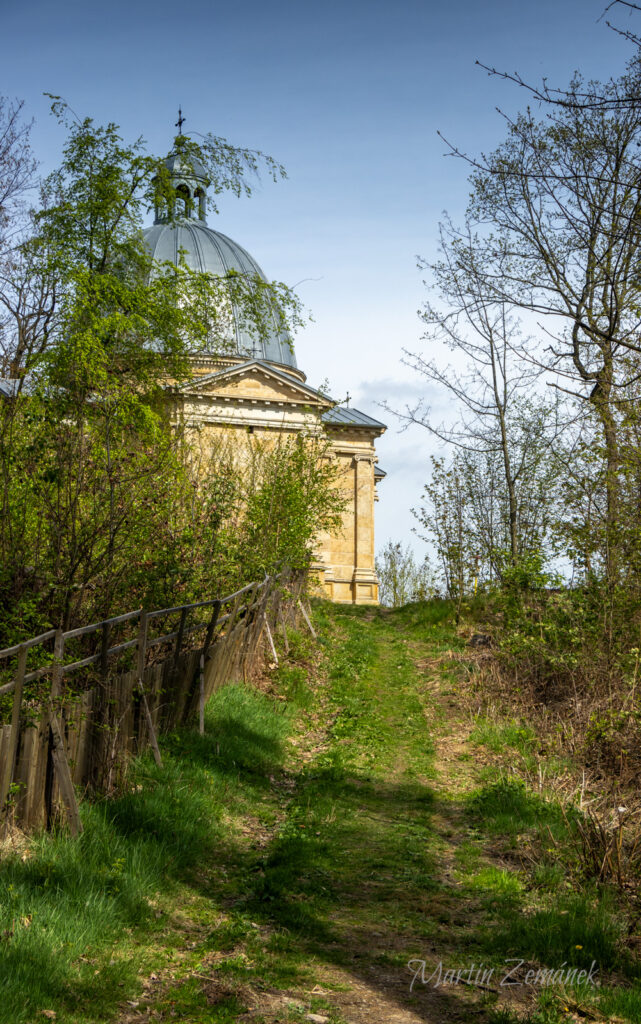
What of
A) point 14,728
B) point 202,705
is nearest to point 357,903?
point 14,728

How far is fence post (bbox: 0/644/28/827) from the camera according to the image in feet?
20.6

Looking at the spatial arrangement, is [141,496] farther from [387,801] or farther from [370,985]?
[370,985]

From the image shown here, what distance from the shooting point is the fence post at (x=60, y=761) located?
701 centimetres

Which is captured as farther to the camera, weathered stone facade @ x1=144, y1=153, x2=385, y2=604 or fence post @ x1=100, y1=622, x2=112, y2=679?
weathered stone facade @ x1=144, y1=153, x2=385, y2=604

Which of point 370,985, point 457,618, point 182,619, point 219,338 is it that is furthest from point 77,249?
point 457,618

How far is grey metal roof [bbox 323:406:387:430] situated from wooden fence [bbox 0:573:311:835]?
2806 cm

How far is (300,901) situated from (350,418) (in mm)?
34916

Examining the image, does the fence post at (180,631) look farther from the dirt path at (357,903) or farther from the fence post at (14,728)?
the fence post at (14,728)

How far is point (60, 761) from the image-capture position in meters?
7.11

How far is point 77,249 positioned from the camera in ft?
38.6

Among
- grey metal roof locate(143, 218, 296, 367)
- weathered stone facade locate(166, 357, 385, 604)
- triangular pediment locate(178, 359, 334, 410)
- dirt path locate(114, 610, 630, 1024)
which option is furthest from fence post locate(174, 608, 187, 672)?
grey metal roof locate(143, 218, 296, 367)

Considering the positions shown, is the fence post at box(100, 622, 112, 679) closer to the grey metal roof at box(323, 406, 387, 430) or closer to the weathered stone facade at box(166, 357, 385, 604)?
the weathered stone facade at box(166, 357, 385, 604)

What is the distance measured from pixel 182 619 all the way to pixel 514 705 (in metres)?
6.09

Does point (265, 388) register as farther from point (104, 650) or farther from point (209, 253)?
point (104, 650)
